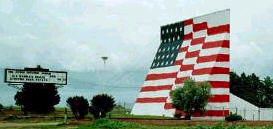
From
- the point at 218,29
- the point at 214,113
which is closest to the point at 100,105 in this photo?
the point at 214,113

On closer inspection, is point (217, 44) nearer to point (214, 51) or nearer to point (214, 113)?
→ point (214, 51)

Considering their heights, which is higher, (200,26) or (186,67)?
(200,26)

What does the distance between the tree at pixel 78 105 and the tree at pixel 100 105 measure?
837 mm

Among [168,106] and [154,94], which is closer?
[168,106]

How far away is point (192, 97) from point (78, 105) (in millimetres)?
20464

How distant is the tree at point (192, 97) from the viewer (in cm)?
7875

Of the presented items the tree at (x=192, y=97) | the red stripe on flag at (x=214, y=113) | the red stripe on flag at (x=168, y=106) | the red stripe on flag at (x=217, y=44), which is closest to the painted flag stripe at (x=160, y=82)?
the red stripe on flag at (x=168, y=106)

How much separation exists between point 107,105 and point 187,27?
110ft

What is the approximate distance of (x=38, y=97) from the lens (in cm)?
7575

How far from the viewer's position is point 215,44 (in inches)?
3310

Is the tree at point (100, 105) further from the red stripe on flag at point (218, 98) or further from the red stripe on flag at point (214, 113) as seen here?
the red stripe on flag at point (218, 98)

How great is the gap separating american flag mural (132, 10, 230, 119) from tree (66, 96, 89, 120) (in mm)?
23271

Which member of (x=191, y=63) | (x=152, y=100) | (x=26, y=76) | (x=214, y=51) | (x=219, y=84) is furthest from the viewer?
(x=152, y=100)

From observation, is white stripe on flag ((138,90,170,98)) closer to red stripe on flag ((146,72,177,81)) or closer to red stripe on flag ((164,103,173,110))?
red stripe on flag ((164,103,173,110))
